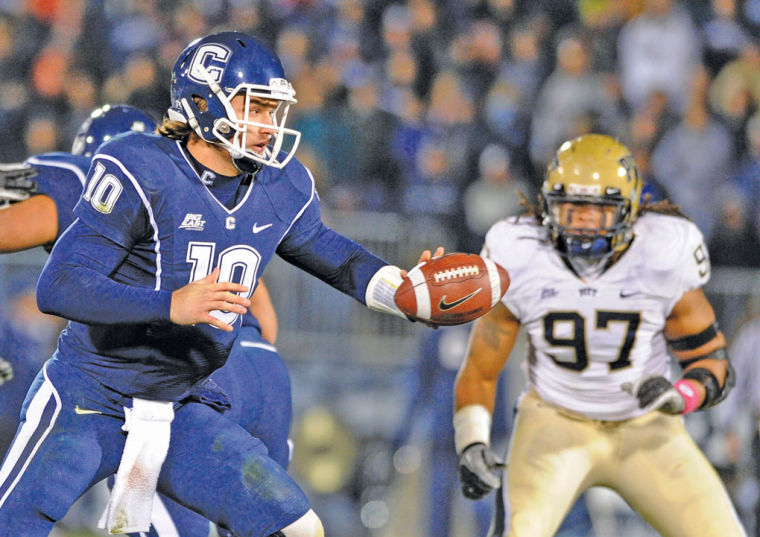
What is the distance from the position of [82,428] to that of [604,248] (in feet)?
5.98

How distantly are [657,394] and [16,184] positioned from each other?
6.60 feet

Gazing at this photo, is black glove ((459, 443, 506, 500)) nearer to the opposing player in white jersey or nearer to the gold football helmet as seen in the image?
the opposing player in white jersey

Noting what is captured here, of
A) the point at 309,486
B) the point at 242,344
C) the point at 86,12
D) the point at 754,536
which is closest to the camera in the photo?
the point at 242,344

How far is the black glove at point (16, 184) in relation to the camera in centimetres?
341

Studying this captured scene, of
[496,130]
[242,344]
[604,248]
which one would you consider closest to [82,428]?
[242,344]

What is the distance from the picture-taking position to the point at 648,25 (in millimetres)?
7340

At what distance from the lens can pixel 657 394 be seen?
141 inches

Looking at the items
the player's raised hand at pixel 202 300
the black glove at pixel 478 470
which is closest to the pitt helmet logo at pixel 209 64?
the player's raised hand at pixel 202 300

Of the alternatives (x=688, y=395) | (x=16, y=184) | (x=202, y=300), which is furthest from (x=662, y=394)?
(x=16, y=184)

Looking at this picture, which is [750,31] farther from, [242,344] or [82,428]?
[82,428]

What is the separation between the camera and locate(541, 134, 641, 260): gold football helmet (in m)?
3.89

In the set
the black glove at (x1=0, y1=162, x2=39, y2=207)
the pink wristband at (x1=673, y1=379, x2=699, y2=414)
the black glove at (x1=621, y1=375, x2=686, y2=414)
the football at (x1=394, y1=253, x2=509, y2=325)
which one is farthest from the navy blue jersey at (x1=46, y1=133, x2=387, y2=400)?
the pink wristband at (x1=673, y1=379, x2=699, y2=414)

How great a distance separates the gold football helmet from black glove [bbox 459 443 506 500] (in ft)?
2.42

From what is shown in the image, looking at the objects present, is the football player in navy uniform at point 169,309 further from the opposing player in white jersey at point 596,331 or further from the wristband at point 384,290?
the opposing player in white jersey at point 596,331
